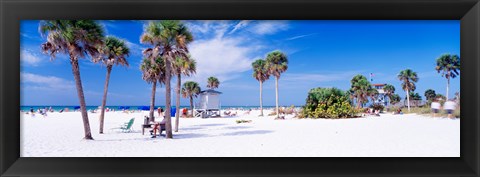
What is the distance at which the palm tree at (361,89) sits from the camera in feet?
68.0

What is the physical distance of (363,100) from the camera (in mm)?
20578

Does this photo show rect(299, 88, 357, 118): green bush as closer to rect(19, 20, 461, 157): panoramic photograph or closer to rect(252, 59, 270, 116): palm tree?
rect(19, 20, 461, 157): panoramic photograph

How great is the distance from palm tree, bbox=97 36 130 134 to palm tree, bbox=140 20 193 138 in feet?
7.87

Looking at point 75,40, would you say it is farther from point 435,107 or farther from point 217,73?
point 435,107

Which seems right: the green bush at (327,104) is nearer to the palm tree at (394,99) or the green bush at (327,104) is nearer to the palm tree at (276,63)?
the palm tree at (276,63)

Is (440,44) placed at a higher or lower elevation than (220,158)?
higher

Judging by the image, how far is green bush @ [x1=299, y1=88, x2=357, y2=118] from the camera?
14.5m

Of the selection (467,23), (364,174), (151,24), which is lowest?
(364,174)

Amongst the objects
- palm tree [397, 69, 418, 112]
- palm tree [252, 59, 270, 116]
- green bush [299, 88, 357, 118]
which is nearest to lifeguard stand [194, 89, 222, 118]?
green bush [299, 88, 357, 118]
